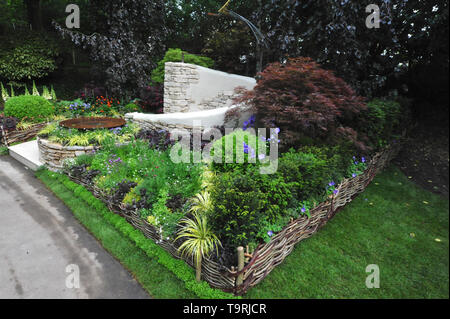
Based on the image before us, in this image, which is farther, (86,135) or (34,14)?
(34,14)

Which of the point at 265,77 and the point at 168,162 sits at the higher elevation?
the point at 265,77

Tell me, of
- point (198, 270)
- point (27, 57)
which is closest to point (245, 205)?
point (198, 270)

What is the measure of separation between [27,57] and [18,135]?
6.21 meters

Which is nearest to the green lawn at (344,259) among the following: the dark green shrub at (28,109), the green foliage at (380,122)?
the green foliage at (380,122)

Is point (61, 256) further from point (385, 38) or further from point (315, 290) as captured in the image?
point (385, 38)

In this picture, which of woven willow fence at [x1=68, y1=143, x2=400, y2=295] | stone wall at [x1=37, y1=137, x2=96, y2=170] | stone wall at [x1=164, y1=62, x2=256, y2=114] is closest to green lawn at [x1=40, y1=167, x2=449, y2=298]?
woven willow fence at [x1=68, y1=143, x2=400, y2=295]

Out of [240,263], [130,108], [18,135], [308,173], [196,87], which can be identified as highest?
[196,87]

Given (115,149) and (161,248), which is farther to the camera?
(115,149)

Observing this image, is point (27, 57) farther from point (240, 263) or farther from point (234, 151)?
point (240, 263)

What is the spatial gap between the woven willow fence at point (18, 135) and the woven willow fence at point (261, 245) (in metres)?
3.90

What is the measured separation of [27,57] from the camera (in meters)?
11.4

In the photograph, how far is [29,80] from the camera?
A: 12.3 metres
